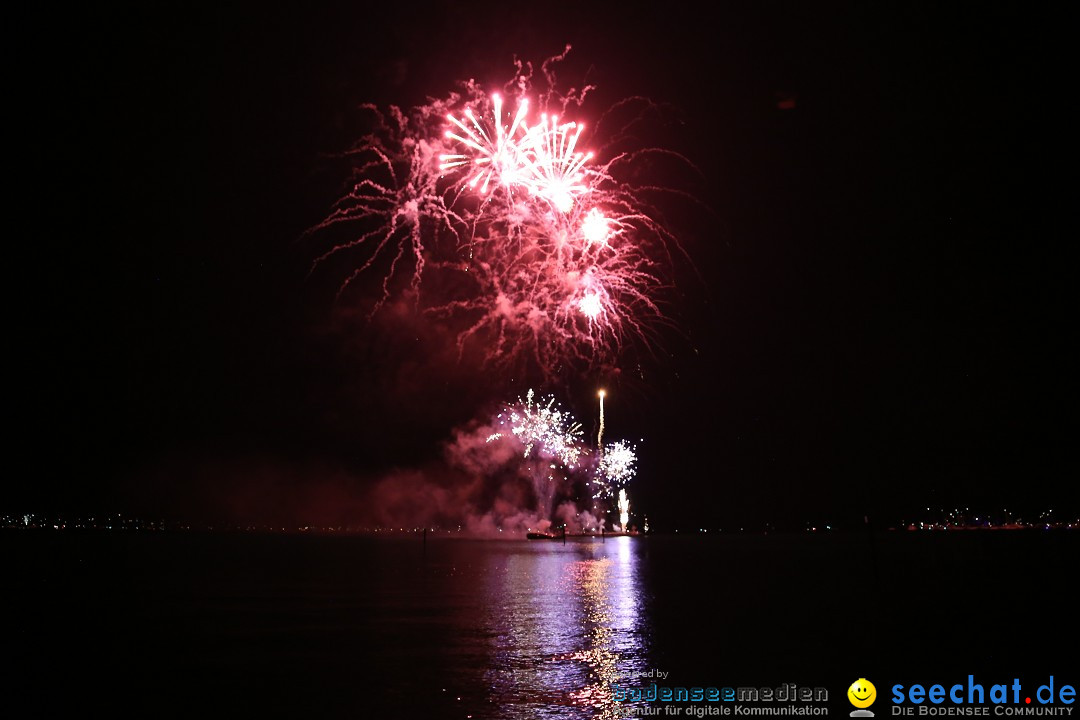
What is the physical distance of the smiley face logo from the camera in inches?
436

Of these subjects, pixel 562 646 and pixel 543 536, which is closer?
pixel 562 646

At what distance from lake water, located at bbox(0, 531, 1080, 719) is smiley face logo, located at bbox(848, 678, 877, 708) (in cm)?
21

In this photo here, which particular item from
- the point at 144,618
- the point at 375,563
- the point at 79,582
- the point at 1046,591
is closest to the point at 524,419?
the point at 375,563

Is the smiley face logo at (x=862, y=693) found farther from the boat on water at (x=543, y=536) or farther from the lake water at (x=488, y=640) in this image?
the boat on water at (x=543, y=536)

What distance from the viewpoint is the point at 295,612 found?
21344 mm

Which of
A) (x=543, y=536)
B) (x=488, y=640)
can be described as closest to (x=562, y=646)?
(x=488, y=640)

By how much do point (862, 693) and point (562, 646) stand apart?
5.45 meters

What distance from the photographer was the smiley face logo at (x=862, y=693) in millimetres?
11062

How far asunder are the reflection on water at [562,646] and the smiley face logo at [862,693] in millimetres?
3015

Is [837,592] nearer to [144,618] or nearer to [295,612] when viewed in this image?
[295,612]

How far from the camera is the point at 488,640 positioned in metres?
16.0

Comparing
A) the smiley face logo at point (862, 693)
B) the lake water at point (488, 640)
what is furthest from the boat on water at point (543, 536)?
the smiley face logo at point (862, 693)

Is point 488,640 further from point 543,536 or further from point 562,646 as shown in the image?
point 543,536

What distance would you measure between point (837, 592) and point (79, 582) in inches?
1056
